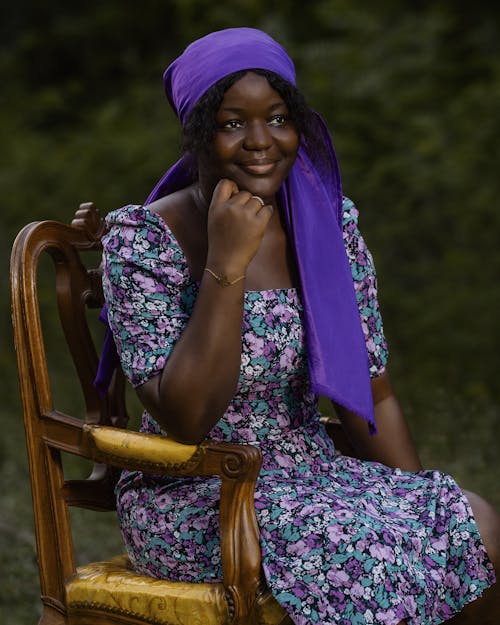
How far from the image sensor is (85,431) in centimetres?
265

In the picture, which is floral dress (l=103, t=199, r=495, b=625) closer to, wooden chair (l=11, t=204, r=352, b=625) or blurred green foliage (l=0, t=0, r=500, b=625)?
wooden chair (l=11, t=204, r=352, b=625)

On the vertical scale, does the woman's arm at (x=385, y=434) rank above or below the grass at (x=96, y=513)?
above

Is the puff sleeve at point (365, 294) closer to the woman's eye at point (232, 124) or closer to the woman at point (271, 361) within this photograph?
the woman at point (271, 361)

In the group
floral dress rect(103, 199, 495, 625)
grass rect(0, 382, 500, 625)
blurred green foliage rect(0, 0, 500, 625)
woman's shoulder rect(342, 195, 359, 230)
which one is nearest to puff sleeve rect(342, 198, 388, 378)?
woman's shoulder rect(342, 195, 359, 230)

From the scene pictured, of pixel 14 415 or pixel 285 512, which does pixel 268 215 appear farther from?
pixel 14 415

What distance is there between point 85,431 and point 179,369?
1.37 ft

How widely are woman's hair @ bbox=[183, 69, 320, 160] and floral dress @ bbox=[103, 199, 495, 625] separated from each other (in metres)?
0.22

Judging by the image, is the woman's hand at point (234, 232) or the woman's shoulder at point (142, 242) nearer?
the woman's hand at point (234, 232)

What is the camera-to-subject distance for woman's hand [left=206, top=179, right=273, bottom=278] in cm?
238

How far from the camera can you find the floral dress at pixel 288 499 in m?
2.26

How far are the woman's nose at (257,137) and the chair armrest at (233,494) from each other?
64 cm

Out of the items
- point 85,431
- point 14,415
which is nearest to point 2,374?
point 14,415

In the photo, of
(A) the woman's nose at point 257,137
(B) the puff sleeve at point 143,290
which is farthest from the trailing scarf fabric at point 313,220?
(B) the puff sleeve at point 143,290

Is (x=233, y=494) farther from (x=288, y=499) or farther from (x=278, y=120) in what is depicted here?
(x=278, y=120)
